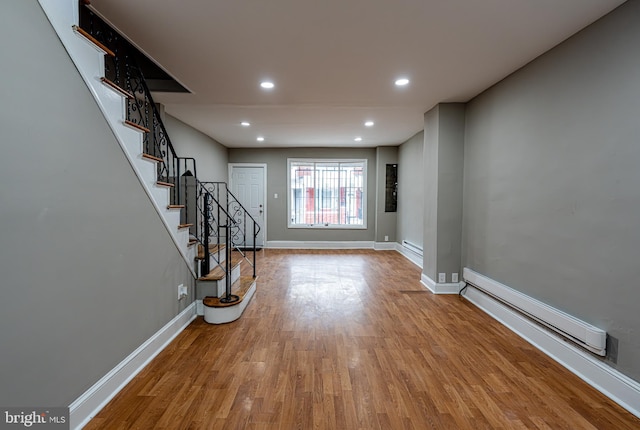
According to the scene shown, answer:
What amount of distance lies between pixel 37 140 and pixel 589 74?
3.52 meters

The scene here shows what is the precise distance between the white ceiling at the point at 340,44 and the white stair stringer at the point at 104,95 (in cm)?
39

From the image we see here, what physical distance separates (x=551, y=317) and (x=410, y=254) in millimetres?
3836

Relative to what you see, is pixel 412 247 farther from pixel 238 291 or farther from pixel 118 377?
pixel 118 377

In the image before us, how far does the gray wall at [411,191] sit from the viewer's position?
5.80 m

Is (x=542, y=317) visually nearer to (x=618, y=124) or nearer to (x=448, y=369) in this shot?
(x=448, y=369)

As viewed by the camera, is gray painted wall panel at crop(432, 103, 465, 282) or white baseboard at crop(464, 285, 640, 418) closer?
white baseboard at crop(464, 285, 640, 418)

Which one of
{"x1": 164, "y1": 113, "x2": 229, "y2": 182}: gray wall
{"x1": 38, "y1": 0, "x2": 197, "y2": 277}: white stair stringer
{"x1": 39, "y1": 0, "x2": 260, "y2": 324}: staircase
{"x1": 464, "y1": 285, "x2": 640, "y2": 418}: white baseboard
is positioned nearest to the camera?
{"x1": 38, "y1": 0, "x2": 197, "y2": 277}: white stair stringer

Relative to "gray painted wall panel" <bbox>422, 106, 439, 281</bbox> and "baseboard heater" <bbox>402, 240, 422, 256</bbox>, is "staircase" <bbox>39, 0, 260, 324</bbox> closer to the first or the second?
"gray painted wall panel" <bbox>422, 106, 439, 281</bbox>

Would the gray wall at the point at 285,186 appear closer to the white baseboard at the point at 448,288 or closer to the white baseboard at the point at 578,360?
the white baseboard at the point at 448,288

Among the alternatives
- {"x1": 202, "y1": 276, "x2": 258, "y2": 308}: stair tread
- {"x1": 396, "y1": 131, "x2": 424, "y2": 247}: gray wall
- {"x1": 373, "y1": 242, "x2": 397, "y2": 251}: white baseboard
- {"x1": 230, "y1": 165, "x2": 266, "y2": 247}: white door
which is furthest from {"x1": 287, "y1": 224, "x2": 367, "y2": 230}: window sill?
{"x1": 202, "y1": 276, "x2": 258, "y2": 308}: stair tread

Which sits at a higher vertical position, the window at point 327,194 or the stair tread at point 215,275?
the window at point 327,194

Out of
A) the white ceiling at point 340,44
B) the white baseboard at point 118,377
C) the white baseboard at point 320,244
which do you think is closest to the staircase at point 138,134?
the white ceiling at point 340,44

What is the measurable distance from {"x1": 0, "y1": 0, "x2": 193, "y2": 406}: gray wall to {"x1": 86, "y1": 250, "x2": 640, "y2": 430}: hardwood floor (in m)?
0.45

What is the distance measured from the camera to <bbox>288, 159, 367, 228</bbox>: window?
759cm
